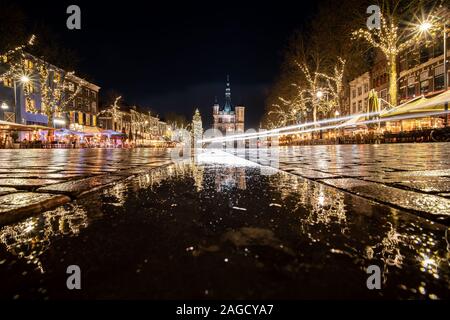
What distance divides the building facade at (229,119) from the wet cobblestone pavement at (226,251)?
13783 cm

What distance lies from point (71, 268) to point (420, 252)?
1008mm

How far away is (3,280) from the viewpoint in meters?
0.68

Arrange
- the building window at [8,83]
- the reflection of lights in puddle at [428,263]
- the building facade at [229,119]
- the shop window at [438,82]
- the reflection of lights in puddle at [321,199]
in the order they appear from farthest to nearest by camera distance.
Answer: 1. the building facade at [229,119]
2. the building window at [8,83]
3. the shop window at [438,82]
4. the reflection of lights in puddle at [321,199]
5. the reflection of lights in puddle at [428,263]

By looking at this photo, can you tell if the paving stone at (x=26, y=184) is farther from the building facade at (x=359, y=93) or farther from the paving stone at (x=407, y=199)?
the building facade at (x=359, y=93)

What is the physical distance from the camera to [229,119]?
473 feet

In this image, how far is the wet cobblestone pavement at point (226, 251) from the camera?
24.5 inches

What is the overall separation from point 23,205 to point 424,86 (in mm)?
33081

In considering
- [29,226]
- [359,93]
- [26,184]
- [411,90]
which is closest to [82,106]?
[359,93]

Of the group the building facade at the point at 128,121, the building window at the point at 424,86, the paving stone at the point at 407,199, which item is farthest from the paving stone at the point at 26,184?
the building facade at the point at 128,121

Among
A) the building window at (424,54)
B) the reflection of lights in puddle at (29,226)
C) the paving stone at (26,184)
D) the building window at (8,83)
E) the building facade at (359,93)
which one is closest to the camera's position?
the reflection of lights in puddle at (29,226)

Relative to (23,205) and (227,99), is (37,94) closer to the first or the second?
(23,205)

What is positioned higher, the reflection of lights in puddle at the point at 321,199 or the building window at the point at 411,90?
the building window at the point at 411,90
